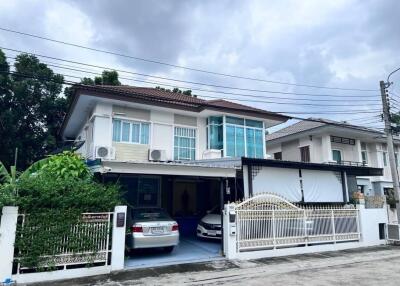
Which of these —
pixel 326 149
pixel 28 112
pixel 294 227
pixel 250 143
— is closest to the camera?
pixel 294 227

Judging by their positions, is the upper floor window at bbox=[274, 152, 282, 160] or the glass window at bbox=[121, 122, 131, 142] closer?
the glass window at bbox=[121, 122, 131, 142]

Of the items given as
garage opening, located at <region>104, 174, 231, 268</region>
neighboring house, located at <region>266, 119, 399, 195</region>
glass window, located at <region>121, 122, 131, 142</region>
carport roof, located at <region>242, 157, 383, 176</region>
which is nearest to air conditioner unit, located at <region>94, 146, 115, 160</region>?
garage opening, located at <region>104, 174, 231, 268</region>

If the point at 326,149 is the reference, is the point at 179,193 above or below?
below

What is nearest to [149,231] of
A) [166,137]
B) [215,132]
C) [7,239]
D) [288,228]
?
[7,239]

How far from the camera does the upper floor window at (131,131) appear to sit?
13.7 metres

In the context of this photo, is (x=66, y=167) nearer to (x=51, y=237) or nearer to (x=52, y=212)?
(x=52, y=212)

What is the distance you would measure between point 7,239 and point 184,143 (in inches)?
371

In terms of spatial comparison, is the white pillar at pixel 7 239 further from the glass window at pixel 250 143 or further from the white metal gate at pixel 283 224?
the glass window at pixel 250 143

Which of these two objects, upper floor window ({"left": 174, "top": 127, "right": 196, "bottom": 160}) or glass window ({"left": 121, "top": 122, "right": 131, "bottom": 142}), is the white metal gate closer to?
upper floor window ({"left": 174, "top": 127, "right": 196, "bottom": 160})

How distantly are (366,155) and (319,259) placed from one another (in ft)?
56.8

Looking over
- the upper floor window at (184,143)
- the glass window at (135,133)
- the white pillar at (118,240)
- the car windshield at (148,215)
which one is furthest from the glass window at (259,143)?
the white pillar at (118,240)

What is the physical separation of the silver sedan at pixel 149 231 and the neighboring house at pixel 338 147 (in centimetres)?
1427

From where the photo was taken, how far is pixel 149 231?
9.22m

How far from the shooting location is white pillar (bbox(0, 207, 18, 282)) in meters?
6.79
